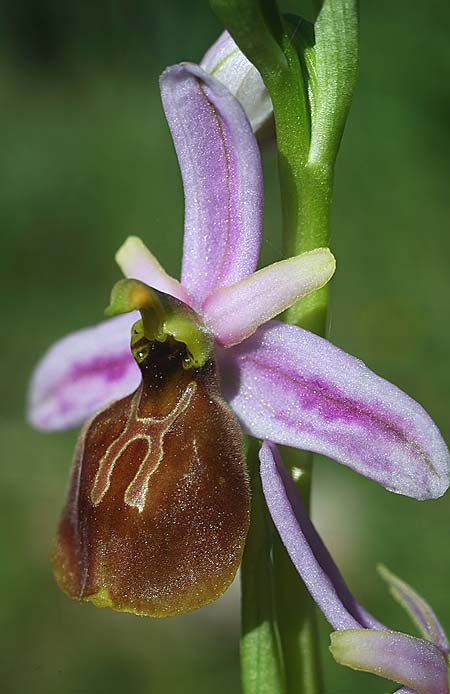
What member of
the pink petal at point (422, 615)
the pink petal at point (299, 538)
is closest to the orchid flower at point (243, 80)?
the pink petal at point (299, 538)

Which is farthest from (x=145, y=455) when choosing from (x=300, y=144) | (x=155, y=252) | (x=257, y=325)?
(x=155, y=252)

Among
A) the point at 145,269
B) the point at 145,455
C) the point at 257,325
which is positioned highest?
the point at 145,269

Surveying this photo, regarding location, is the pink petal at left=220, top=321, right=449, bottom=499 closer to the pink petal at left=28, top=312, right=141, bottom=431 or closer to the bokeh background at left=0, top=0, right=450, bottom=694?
the pink petal at left=28, top=312, right=141, bottom=431

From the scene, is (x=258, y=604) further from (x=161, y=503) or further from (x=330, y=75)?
(x=330, y=75)

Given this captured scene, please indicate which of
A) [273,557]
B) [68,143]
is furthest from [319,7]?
[68,143]

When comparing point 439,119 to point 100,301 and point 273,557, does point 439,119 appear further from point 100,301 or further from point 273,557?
point 273,557

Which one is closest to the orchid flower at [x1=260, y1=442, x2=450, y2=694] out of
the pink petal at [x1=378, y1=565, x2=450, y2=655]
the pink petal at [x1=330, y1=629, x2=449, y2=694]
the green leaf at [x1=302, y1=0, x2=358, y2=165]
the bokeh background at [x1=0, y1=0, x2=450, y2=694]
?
the pink petal at [x1=330, y1=629, x2=449, y2=694]

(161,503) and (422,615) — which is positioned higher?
(161,503)
